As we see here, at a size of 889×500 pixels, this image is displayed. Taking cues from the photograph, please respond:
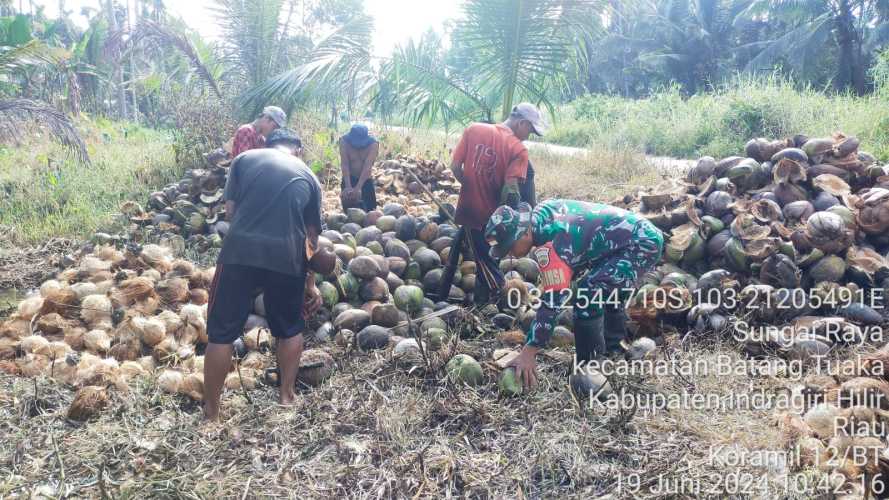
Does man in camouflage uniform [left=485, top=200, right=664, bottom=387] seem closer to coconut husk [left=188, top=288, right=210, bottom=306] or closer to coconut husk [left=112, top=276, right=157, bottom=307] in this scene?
coconut husk [left=188, top=288, right=210, bottom=306]

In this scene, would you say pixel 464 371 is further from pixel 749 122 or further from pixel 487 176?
pixel 749 122

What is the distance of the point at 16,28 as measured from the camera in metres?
9.91

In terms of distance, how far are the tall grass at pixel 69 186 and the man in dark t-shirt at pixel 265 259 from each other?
4.65 meters

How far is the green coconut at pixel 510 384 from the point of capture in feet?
11.5

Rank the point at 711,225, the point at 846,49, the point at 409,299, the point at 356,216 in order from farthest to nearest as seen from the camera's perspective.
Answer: the point at 846,49
the point at 356,216
the point at 711,225
the point at 409,299

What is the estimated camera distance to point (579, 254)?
143 inches

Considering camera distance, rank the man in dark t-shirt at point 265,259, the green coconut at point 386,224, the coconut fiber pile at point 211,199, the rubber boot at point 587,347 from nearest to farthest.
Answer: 1. the man in dark t-shirt at point 265,259
2. the rubber boot at point 587,347
3. the green coconut at point 386,224
4. the coconut fiber pile at point 211,199

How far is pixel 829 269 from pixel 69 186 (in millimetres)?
8944

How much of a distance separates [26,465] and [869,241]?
622 centimetres

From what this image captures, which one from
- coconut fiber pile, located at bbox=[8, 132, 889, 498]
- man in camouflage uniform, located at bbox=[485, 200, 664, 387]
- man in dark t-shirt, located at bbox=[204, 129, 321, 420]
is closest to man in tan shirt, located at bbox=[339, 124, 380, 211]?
coconut fiber pile, located at bbox=[8, 132, 889, 498]

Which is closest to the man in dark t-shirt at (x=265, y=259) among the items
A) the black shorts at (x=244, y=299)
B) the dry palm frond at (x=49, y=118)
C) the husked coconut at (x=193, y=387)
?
the black shorts at (x=244, y=299)

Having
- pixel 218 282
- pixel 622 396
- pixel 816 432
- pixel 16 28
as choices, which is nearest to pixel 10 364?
pixel 218 282

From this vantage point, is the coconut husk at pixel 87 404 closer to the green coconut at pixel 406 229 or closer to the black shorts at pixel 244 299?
the black shorts at pixel 244 299

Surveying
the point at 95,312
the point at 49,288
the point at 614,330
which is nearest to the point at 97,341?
the point at 95,312
